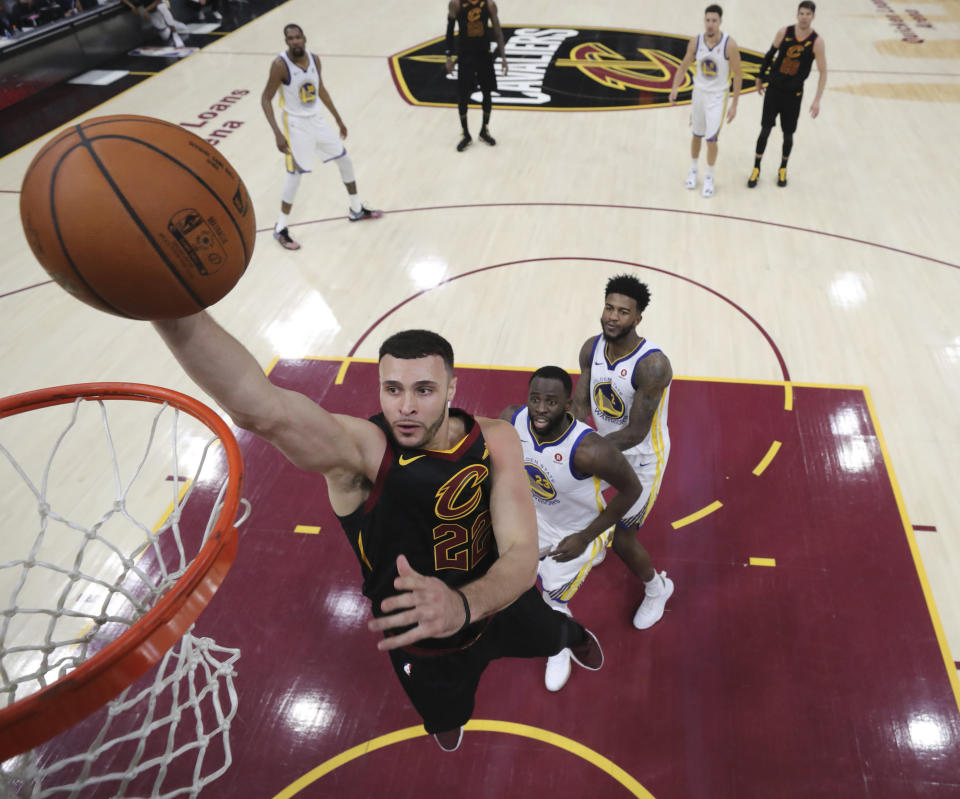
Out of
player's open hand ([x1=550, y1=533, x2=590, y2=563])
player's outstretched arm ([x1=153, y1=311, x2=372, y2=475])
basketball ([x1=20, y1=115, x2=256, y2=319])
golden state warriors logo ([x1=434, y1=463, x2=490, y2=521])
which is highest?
basketball ([x1=20, y1=115, x2=256, y2=319])

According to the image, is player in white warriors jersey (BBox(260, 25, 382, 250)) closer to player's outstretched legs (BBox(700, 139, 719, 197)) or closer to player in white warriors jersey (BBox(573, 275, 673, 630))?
player's outstretched legs (BBox(700, 139, 719, 197))

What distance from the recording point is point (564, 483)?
9.73 ft

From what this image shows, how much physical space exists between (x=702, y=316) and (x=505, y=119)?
5.06 metres

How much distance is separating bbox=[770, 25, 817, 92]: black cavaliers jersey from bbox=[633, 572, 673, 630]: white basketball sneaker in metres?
5.20

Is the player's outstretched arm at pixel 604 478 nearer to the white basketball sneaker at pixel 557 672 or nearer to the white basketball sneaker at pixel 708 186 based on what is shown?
the white basketball sneaker at pixel 557 672

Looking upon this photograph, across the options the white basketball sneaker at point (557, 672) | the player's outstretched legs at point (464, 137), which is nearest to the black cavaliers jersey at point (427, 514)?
the white basketball sneaker at point (557, 672)

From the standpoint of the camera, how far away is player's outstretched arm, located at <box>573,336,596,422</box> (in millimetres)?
3482

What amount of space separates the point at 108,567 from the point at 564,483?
2709 mm

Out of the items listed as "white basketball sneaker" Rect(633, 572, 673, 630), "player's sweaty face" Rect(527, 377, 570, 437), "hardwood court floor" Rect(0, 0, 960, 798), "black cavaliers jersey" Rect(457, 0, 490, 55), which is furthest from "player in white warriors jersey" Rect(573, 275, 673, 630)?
"black cavaliers jersey" Rect(457, 0, 490, 55)

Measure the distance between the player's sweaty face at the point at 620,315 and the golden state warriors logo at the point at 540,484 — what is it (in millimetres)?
782

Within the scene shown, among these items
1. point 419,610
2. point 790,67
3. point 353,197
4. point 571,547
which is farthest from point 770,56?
point 419,610

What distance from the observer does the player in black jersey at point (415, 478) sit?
1582mm

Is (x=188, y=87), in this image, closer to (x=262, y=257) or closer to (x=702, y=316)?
(x=262, y=257)

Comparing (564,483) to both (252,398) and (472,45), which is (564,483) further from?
(472,45)
